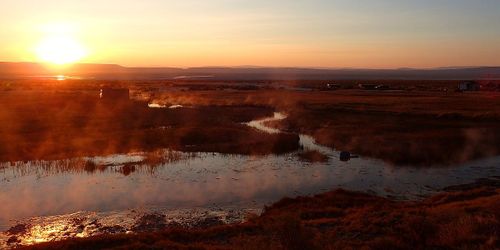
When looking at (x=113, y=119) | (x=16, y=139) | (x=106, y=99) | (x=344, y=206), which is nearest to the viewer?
(x=344, y=206)

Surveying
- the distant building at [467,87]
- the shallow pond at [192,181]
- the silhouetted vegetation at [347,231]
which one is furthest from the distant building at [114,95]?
the distant building at [467,87]

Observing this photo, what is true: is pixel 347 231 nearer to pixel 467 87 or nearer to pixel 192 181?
pixel 192 181

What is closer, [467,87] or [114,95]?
[114,95]

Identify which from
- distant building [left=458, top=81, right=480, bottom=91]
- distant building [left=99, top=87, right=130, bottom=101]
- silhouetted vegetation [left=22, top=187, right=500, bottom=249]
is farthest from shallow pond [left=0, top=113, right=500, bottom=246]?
distant building [left=458, top=81, right=480, bottom=91]

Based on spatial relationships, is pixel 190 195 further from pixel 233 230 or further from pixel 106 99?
pixel 106 99

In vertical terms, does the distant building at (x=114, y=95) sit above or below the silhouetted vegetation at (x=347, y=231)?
above

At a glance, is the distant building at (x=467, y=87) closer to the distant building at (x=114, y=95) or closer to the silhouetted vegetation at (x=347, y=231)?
the distant building at (x=114, y=95)

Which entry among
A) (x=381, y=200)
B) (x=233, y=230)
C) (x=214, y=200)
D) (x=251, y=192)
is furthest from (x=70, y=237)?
(x=381, y=200)

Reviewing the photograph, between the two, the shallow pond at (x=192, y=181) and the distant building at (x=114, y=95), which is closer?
the shallow pond at (x=192, y=181)

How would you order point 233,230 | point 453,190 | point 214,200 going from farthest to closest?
point 453,190 < point 214,200 < point 233,230

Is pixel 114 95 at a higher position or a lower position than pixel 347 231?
higher

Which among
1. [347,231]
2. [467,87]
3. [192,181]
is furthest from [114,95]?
[467,87]
